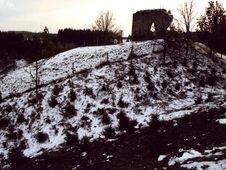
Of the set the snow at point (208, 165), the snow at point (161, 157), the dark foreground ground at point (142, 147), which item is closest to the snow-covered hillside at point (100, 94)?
the dark foreground ground at point (142, 147)

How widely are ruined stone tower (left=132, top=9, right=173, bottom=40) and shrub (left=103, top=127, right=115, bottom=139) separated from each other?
24014mm

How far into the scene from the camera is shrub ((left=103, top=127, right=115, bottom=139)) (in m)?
22.0

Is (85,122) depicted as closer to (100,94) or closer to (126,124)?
(126,124)

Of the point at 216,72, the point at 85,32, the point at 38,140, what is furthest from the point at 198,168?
the point at 85,32

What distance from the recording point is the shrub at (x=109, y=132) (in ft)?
72.3

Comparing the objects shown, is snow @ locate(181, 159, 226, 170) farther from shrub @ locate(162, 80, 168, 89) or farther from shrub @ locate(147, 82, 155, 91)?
shrub @ locate(162, 80, 168, 89)

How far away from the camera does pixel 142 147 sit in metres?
18.2

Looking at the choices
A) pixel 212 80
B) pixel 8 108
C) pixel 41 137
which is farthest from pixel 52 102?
pixel 212 80

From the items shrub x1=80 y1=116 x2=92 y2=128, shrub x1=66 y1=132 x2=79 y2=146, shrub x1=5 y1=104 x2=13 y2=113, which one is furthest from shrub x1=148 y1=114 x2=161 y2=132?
shrub x1=5 y1=104 x2=13 y2=113

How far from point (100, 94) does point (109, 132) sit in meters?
6.50

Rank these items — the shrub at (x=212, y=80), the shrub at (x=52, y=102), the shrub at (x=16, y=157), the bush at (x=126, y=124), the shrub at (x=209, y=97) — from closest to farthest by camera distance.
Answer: the shrub at (x=16, y=157) < the bush at (x=126, y=124) < the shrub at (x=209, y=97) < the shrub at (x=52, y=102) < the shrub at (x=212, y=80)

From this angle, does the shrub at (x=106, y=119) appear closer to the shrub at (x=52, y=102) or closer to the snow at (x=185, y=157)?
the shrub at (x=52, y=102)

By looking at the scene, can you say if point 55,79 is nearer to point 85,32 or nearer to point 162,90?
point 162,90

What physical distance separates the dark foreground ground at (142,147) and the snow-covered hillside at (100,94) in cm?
186
